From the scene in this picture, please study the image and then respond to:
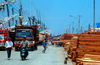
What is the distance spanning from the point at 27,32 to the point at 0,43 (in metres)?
5.23

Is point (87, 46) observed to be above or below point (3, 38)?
above

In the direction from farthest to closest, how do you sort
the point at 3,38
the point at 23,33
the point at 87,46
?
the point at 3,38
the point at 23,33
the point at 87,46

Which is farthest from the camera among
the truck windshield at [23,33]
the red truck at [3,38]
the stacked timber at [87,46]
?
the red truck at [3,38]

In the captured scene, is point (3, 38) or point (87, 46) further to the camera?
point (3, 38)

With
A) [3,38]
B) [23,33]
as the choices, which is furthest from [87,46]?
[3,38]

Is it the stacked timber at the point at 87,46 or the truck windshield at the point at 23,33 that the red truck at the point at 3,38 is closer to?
Answer: the truck windshield at the point at 23,33

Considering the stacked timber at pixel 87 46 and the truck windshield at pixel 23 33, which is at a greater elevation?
the truck windshield at pixel 23 33

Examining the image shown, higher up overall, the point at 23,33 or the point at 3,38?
the point at 23,33

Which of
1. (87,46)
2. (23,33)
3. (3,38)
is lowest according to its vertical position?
(3,38)

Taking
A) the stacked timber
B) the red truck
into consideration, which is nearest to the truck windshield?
the red truck

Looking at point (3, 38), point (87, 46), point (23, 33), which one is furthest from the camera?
point (3, 38)

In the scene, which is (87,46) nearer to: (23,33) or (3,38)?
(23,33)

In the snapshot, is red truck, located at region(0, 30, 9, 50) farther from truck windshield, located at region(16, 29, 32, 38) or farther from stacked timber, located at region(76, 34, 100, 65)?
stacked timber, located at region(76, 34, 100, 65)

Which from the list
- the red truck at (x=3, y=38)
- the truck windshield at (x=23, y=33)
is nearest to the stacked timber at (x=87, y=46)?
the truck windshield at (x=23, y=33)
